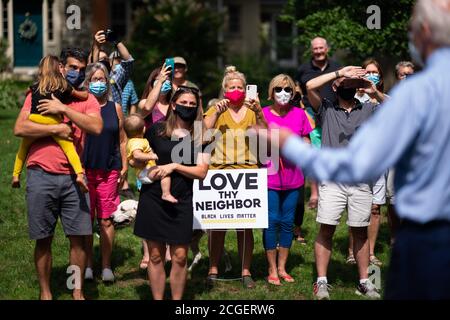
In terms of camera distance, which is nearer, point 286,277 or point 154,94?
point 154,94

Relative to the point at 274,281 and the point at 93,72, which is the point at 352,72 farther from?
the point at 93,72

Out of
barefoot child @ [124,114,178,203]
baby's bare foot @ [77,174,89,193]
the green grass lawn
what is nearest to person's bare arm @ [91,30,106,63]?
barefoot child @ [124,114,178,203]

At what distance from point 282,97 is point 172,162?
5.53 ft

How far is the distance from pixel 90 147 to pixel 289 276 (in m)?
2.37

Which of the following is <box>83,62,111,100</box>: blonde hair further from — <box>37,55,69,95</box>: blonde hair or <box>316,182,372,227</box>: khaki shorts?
<box>316,182,372,227</box>: khaki shorts

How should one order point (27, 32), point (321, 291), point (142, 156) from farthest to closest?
point (27, 32)
point (321, 291)
point (142, 156)

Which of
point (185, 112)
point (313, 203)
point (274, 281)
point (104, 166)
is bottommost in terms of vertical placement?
point (274, 281)

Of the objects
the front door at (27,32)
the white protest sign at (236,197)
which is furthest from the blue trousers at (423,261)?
the front door at (27,32)

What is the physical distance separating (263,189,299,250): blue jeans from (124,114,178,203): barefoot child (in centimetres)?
157

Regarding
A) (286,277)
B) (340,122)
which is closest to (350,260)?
(286,277)

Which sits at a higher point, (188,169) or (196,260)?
(188,169)

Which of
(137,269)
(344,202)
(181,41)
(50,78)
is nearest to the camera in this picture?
(50,78)

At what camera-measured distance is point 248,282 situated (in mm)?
7910
